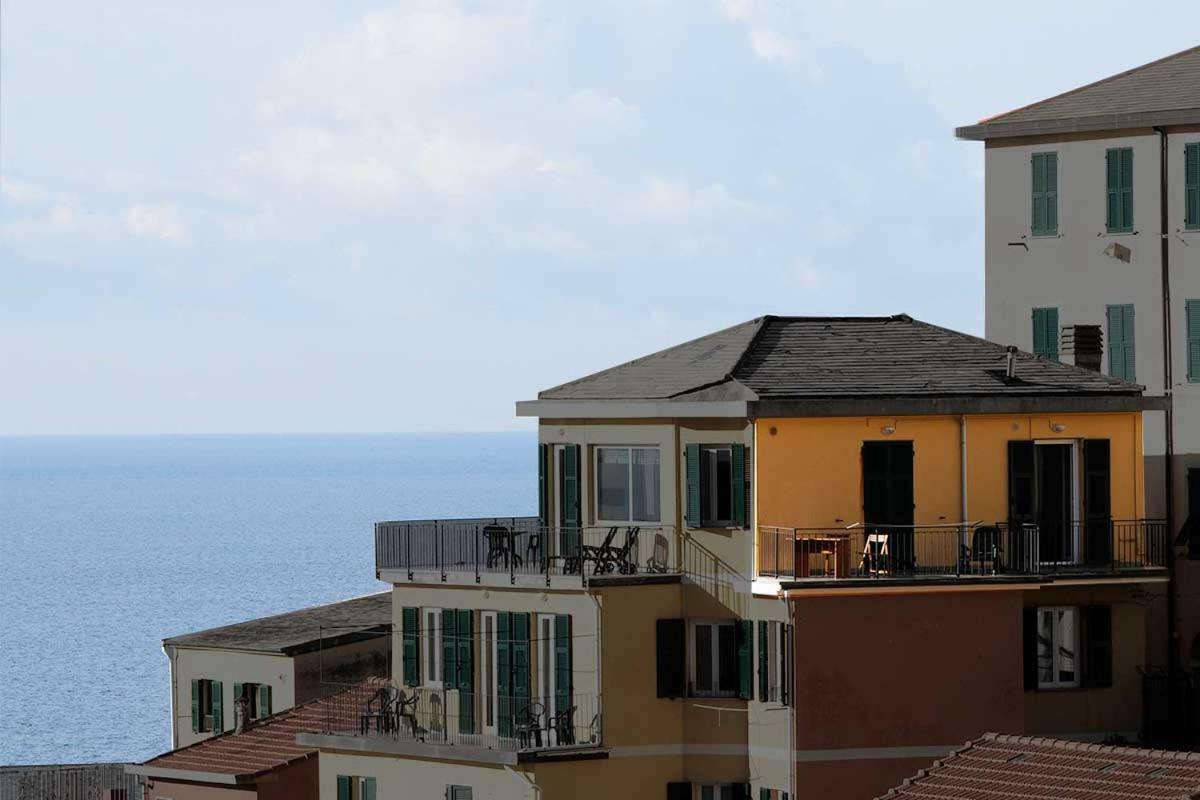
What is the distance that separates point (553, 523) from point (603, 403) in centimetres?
255

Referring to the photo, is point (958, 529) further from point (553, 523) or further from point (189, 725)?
point (189, 725)

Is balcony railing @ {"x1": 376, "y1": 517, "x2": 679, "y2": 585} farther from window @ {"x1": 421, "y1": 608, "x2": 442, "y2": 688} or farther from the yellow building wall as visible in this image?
the yellow building wall

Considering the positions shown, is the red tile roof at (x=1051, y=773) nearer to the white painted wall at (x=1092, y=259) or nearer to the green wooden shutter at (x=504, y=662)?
the green wooden shutter at (x=504, y=662)

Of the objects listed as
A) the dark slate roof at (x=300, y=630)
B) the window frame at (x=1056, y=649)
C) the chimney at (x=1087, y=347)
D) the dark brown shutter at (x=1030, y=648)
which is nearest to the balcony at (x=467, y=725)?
the dark brown shutter at (x=1030, y=648)

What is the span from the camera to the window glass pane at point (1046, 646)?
52.0m

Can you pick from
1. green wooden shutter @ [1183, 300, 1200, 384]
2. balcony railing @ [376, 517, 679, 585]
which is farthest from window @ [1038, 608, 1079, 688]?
green wooden shutter @ [1183, 300, 1200, 384]

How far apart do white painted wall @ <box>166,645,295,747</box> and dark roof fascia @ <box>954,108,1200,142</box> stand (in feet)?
65.0

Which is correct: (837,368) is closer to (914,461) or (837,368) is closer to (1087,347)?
(914,461)

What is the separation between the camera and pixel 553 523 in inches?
2101

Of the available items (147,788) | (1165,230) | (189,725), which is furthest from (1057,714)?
(189,725)

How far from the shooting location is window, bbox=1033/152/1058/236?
6084 centimetres

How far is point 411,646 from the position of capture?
53594 millimetres

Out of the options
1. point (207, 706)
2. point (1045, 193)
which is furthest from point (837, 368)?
point (207, 706)

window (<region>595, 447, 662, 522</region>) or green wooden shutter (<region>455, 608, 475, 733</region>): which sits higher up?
window (<region>595, 447, 662, 522</region>)
